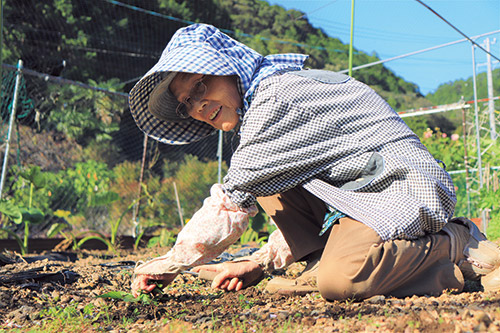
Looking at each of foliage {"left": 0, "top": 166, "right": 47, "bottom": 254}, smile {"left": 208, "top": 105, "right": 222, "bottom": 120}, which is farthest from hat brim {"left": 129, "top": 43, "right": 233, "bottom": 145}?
foliage {"left": 0, "top": 166, "right": 47, "bottom": 254}

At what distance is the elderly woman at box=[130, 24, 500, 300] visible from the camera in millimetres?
1445

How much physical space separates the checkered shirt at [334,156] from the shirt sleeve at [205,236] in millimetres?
145

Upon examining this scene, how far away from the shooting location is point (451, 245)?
156 cm

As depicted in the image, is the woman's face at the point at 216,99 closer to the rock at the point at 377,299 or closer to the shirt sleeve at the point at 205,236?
the shirt sleeve at the point at 205,236

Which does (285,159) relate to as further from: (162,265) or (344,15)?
(344,15)

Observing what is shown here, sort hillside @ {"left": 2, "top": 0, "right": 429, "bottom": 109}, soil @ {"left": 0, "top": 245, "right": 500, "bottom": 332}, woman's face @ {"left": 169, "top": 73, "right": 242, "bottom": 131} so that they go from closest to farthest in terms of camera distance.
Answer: soil @ {"left": 0, "top": 245, "right": 500, "bottom": 332} → woman's face @ {"left": 169, "top": 73, "right": 242, "bottom": 131} → hillside @ {"left": 2, "top": 0, "right": 429, "bottom": 109}

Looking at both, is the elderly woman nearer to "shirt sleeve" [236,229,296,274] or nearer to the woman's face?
the woman's face

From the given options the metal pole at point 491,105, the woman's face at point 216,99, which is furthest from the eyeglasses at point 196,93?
the metal pole at point 491,105

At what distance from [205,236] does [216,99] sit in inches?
18.4

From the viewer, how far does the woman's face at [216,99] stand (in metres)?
1.67

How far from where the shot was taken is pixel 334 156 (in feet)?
5.07

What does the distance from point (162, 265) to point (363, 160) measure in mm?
733

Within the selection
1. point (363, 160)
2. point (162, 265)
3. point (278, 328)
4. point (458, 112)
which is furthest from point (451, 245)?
point (458, 112)

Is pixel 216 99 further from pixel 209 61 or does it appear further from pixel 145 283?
pixel 145 283
